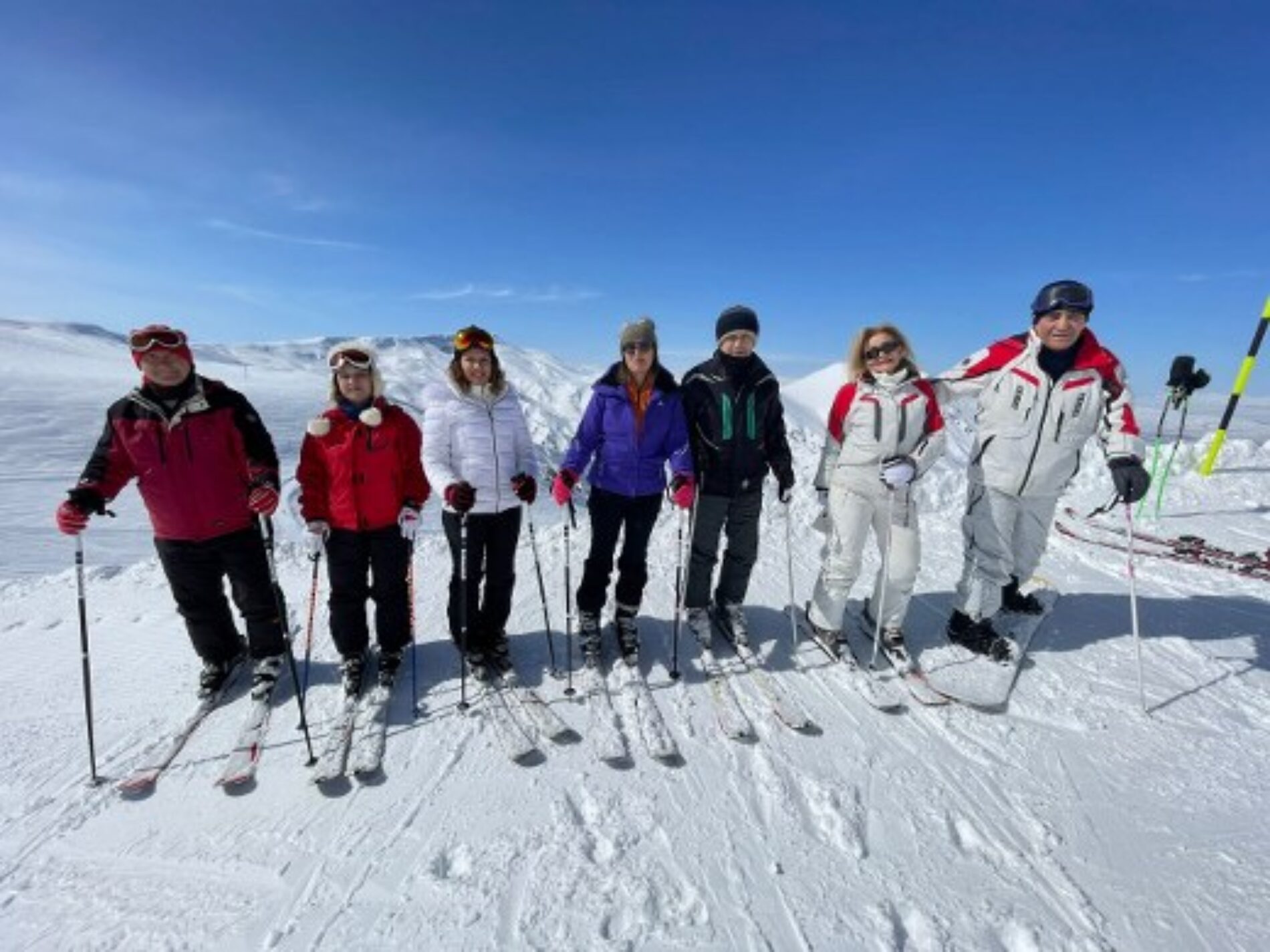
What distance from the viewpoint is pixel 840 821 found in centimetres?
311

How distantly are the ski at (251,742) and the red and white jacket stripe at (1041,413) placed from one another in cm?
532

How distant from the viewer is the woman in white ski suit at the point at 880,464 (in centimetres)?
438

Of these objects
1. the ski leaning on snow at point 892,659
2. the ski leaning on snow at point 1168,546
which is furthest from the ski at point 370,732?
the ski leaning on snow at point 1168,546

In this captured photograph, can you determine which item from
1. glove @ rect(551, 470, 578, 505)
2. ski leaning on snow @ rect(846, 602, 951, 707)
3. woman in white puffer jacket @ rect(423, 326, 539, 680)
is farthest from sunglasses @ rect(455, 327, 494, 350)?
ski leaning on snow @ rect(846, 602, 951, 707)

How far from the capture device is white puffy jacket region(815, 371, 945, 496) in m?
4.38

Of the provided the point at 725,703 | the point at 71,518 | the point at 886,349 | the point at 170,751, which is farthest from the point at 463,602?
the point at 886,349

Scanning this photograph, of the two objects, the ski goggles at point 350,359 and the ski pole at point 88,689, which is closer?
the ski pole at point 88,689

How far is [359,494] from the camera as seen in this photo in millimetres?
3910

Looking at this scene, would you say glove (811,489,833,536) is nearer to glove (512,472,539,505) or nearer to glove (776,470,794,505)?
glove (776,470,794,505)

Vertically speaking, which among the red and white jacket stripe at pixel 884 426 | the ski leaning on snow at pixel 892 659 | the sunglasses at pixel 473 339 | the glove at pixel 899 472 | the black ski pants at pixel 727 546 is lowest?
the ski leaning on snow at pixel 892 659

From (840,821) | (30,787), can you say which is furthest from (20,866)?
(840,821)

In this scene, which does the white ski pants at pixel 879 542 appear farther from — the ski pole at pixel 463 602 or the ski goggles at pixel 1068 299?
the ski pole at pixel 463 602

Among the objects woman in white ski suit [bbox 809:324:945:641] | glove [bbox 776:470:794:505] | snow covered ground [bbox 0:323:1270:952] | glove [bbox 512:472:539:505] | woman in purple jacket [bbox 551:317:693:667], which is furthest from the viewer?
glove [bbox 776:470:794:505]

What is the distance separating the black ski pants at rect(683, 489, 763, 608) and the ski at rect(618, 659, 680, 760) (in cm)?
88
